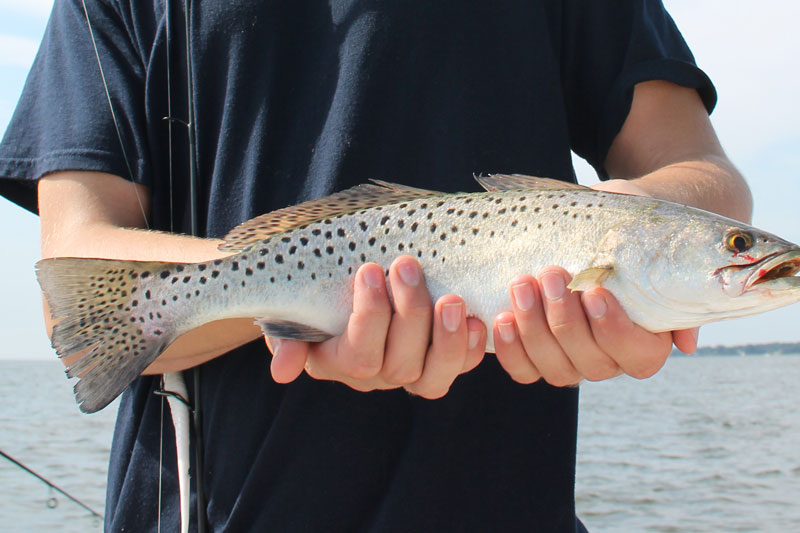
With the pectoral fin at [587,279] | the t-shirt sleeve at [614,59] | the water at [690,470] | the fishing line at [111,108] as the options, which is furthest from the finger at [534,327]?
the water at [690,470]

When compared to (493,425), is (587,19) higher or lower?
higher

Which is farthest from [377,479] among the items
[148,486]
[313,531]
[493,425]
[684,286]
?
[684,286]

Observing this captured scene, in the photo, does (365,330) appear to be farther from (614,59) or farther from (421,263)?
(614,59)

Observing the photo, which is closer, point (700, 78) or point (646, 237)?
point (646, 237)

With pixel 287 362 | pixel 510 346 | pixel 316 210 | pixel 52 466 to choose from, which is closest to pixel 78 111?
pixel 316 210

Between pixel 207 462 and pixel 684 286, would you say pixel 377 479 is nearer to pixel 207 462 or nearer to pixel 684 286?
pixel 207 462

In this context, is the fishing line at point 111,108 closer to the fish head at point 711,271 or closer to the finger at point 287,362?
the finger at point 287,362
